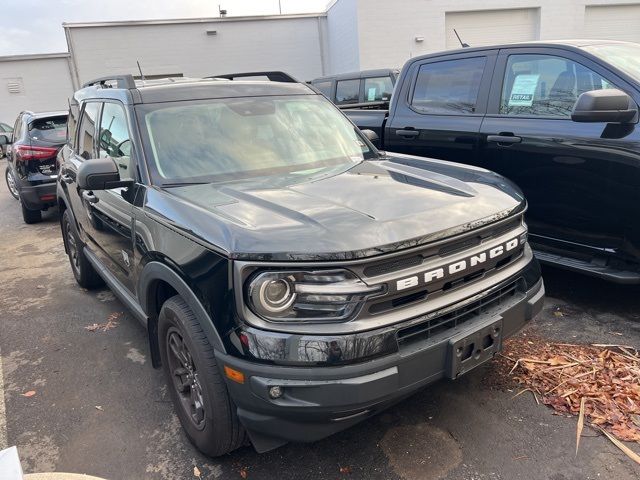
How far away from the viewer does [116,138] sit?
11.3ft

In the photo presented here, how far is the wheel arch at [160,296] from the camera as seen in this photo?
2182 mm

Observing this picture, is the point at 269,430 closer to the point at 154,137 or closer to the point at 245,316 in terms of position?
the point at 245,316

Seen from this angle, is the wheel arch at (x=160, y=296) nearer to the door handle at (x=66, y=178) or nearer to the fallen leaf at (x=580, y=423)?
the fallen leaf at (x=580, y=423)

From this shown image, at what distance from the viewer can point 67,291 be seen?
5176 millimetres

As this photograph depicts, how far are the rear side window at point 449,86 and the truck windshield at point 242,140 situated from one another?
1374 millimetres

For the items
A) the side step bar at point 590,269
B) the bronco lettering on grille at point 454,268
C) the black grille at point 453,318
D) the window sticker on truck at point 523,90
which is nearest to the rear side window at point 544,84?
the window sticker on truck at point 523,90

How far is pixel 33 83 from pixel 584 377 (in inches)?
1087

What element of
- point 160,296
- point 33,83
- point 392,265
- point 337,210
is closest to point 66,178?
point 160,296

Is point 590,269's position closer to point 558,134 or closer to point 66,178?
point 558,134

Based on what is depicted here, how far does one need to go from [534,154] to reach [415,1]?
16.3 meters

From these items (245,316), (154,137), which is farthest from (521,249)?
(154,137)

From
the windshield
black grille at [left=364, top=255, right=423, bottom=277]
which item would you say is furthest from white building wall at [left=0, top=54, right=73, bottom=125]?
black grille at [left=364, top=255, right=423, bottom=277]

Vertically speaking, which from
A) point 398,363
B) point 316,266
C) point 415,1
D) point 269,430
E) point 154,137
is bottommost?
point 269,430

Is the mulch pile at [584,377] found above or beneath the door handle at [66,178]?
beneath
